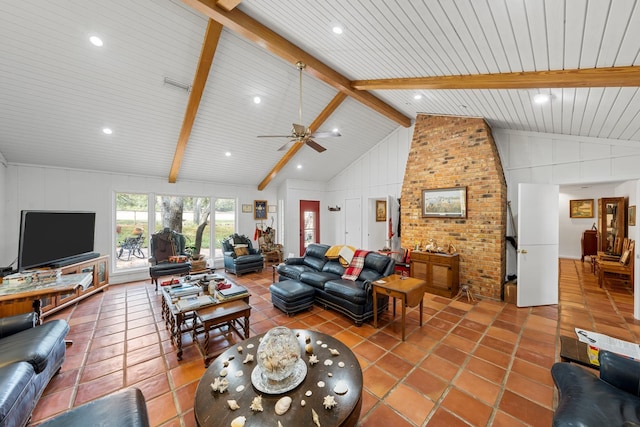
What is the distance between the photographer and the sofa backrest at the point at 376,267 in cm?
376

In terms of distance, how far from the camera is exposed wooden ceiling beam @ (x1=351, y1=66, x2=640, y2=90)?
6.78 ft

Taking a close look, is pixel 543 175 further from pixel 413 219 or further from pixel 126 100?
pixel 126 100

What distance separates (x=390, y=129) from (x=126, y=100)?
5.64 metres

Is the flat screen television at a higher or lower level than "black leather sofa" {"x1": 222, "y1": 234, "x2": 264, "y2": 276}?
higher

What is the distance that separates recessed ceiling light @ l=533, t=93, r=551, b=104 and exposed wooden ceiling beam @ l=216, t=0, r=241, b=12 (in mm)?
3720

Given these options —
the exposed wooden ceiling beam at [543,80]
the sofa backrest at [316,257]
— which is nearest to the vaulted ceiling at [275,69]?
the exposed wooden ceiling beam at [543,80]

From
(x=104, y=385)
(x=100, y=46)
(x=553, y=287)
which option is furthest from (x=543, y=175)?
(x=100, y=46)

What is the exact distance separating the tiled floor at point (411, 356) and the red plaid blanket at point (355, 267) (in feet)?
2.17

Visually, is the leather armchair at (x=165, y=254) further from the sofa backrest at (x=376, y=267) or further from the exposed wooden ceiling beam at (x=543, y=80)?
the exposed wooden ceiling beam at (x=543, y=80)

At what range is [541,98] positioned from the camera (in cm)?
297

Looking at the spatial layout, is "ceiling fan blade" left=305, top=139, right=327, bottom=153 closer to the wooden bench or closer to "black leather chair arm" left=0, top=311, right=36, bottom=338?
"black leather chair arm" left=0, top=311, right=36, bottom=338

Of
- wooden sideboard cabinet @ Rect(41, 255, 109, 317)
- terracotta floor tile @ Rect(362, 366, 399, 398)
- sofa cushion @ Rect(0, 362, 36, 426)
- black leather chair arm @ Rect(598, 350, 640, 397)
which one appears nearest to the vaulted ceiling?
wooden sideboard cabinet @ Rect(41, 255, 109, 317)

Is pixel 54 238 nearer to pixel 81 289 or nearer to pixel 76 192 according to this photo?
pixel 81 289

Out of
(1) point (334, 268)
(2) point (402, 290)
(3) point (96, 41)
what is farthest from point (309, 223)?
(3) point (96, 41)
